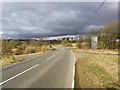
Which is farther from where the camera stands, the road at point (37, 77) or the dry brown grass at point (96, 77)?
the dry brown grass at point (96, 77)

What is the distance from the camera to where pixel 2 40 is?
44906 mm

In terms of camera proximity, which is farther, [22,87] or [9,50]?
[9,50]

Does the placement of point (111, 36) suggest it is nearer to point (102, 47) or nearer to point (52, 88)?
point (102, 47)

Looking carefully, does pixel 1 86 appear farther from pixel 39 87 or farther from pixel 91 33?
pixel 91 33

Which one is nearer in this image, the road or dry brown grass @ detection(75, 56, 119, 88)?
the road

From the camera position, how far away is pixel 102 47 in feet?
220

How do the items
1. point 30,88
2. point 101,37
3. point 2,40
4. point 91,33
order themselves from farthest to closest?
1. point 91,33
2. point 101,37
3. point 2,40
4. point 30,88

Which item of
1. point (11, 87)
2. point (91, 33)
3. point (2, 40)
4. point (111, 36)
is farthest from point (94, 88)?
point (91, 33)

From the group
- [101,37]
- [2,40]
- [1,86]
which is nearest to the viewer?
[1,86]

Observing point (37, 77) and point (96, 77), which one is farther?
point (96, 77)

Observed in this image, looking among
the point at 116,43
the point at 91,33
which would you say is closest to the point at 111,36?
the point at 116,43

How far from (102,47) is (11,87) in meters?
58.4

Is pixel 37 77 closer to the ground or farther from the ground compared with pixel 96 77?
farther from the ground

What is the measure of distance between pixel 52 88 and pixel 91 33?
65.0 meters
